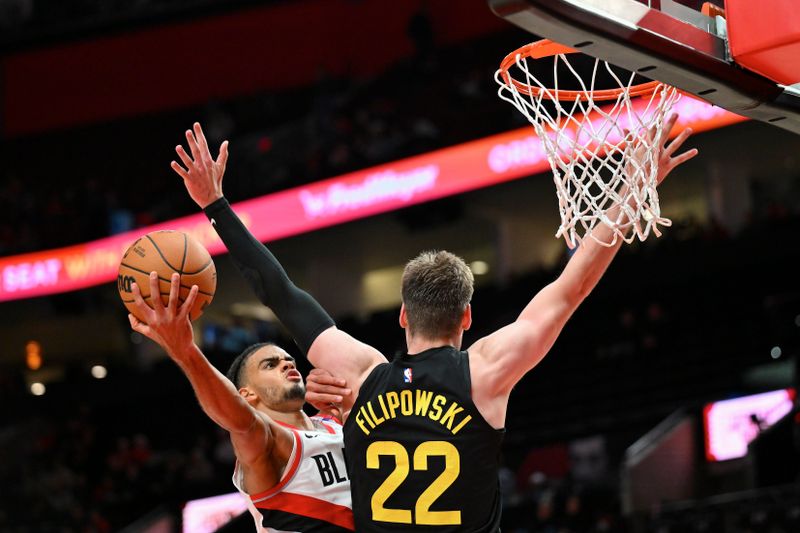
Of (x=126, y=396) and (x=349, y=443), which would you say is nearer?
(x=349, y=443)

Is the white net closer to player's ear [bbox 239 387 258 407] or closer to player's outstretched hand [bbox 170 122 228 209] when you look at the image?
player's outstretched hand [bbox 170 122 228 209]

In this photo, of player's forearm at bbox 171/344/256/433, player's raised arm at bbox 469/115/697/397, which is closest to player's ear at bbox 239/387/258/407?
player's forearm at bbox 171/344/256/433

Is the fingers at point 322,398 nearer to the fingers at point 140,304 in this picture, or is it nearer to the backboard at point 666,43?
the fingers at point 140,304

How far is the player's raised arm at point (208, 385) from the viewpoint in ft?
11.3

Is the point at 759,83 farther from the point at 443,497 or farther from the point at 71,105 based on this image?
the point at 71,105

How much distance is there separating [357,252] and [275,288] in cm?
1633

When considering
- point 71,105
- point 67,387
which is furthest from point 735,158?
point 71,105

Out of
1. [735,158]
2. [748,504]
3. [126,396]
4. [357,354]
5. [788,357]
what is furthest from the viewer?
[126,396]

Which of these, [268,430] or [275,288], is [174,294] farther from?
[268,430]

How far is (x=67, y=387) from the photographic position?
61.6 feet

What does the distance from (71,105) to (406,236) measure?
7526mm

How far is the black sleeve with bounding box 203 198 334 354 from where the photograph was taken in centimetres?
365

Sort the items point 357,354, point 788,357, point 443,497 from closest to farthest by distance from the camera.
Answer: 1. point 443,497
2. point 357,354
3. point 788,357

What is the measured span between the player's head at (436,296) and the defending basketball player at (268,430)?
0.59 m
